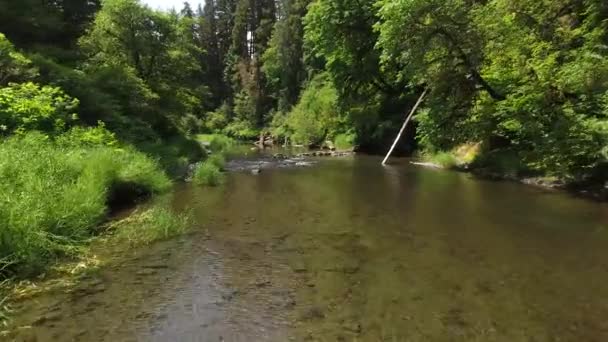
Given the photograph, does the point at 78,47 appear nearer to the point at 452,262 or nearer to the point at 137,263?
the point at 137,263

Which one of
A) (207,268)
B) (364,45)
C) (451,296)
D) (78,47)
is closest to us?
(451,296)

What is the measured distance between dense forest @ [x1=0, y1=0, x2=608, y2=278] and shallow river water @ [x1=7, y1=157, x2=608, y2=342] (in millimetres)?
1775

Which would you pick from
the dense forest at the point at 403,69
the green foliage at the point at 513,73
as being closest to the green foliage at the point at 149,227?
the dense forest at the point at 403,69

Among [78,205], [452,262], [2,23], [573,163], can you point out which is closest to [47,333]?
[78,205]

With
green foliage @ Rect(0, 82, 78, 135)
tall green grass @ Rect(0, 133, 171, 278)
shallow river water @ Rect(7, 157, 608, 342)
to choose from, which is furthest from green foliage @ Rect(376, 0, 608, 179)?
green foliage @ Rect(0, 82, 78, 135)

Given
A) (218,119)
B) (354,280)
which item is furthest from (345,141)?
(218,119)

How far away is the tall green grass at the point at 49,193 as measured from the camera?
22.6 ft

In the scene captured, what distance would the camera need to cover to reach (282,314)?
6.13 metres

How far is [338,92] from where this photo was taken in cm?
3784

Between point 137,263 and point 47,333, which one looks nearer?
point 47,333

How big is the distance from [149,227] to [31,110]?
6.71 metres

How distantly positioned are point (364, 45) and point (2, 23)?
23.4 metres

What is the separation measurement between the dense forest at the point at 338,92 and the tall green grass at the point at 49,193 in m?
0.03

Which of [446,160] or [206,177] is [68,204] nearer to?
[206,177]
